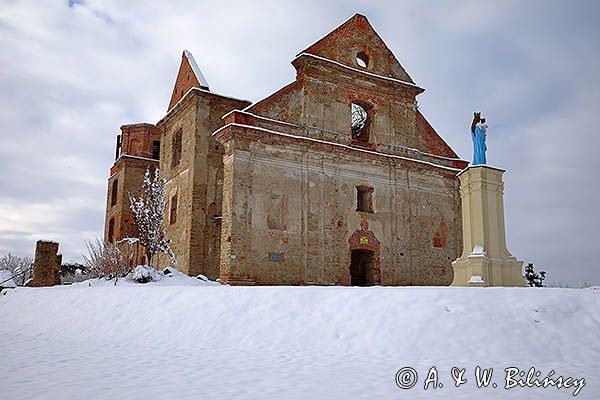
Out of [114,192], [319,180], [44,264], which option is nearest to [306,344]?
[319,180]

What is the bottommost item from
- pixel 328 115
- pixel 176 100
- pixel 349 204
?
pixel 349 204

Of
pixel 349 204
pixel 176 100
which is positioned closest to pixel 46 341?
pixel 349 204

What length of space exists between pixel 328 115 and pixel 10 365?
49.3 feet

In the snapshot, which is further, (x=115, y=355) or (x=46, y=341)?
(x=46, y=341)

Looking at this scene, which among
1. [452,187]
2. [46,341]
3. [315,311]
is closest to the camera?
[315,311]

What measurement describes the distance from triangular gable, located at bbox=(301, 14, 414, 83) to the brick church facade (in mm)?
56

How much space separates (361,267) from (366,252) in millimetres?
814

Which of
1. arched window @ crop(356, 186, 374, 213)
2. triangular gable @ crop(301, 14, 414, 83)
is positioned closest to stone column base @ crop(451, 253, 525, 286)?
arched window @ crop(356, 186, 374, 213)

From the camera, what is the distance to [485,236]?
39.7 ft

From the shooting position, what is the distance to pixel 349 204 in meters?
19.3

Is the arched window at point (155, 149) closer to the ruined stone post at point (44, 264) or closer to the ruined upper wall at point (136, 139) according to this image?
the ruined upper wall at point (136, 139)

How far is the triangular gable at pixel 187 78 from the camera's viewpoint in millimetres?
22000

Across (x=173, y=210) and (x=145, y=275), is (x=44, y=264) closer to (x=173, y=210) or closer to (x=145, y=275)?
(x=173, y=210)

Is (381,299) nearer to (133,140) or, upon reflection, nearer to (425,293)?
(425,293)
